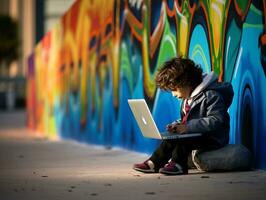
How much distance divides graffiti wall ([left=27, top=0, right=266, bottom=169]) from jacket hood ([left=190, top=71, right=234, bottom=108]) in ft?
0.96

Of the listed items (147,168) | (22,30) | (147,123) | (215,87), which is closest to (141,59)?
(147,123)

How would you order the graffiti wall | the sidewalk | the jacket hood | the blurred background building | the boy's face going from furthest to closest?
the blurred background building
the graffiti wall
the boy's face
the jacket hood
the sidewalk

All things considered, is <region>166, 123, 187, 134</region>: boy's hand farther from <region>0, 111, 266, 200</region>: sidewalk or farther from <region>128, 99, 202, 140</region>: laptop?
<region>0, 111, 266, 200</region>: sidewalk

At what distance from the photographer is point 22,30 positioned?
81.8m

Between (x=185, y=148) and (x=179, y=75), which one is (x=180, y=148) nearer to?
(x=185, y=148)

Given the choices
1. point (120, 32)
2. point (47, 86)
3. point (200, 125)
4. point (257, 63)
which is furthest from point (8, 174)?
point (47, 86)

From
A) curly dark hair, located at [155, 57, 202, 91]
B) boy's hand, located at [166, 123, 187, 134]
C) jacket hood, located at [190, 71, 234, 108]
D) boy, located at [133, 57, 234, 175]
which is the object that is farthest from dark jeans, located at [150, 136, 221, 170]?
curly dark hair, located at [155, 57, 202, 91]

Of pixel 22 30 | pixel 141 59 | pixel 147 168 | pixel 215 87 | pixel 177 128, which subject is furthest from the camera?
pixel 22 30

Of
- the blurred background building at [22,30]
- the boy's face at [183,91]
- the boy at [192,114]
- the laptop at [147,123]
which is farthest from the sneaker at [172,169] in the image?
the blurred background building at [22,30]

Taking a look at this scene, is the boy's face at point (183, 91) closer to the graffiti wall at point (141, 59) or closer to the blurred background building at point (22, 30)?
the graffiti wall at point (141, 59)

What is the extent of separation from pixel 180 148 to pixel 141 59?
14.9 feet

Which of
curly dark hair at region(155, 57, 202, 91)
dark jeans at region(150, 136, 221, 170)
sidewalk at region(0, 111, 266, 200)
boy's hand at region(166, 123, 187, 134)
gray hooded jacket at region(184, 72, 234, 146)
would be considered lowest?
sidewalk at region(0, 111, 266, 200)

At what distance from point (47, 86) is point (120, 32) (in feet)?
37.3

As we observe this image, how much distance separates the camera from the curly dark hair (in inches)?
318
